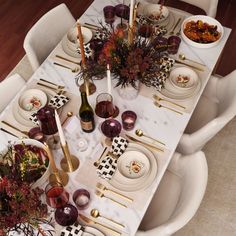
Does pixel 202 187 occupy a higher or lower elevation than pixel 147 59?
lower

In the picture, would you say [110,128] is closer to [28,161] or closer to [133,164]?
[133,164]

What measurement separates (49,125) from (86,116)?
19 centimetres

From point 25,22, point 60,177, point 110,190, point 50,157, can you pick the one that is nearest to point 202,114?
point 110,190

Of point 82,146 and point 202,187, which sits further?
point 82,146

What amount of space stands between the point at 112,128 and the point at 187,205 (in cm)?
52

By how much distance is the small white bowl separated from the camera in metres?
1.85

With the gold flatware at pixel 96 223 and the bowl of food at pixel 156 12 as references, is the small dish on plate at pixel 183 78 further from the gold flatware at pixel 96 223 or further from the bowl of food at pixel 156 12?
the gold flatware at pixel 96 223

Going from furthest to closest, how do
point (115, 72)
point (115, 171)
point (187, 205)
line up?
point (115, 72) → point (115, 171) → point (187, 205)

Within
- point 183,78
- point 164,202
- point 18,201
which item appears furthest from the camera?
point 183,78

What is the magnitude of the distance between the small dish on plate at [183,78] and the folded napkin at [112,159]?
0.47 metres

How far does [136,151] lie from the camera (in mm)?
1704

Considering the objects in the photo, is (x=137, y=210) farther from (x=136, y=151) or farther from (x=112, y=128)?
(x=112, y=128)

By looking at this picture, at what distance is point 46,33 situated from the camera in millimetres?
2271

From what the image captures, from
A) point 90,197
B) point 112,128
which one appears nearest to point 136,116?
point 112,128
